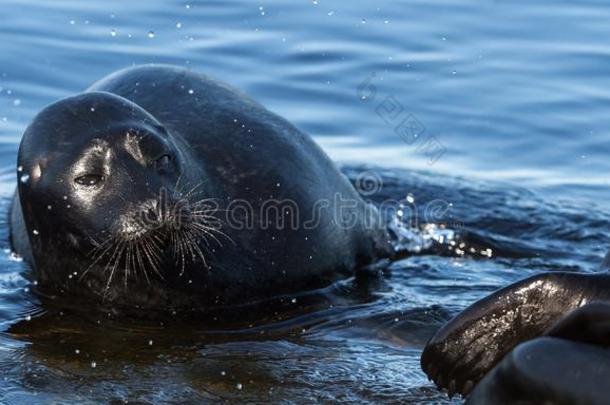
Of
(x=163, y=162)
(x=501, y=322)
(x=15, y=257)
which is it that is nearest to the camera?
(x=501, y=322)

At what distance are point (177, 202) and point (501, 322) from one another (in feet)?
7.28

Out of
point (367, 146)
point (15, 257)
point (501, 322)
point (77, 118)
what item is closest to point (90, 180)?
point (77, 118)

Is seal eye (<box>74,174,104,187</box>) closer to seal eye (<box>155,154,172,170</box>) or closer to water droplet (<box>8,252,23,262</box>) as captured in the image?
seal eye (<box>155,154,172,170</box>)

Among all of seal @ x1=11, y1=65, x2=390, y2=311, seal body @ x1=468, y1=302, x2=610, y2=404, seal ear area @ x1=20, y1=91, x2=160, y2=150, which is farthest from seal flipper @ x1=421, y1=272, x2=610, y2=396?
seal ear area @ x1=20, y1=91, x2=160, y2=150

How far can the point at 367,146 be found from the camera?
11.2 m

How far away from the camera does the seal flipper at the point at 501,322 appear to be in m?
5.78

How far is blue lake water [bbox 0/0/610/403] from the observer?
686 cm

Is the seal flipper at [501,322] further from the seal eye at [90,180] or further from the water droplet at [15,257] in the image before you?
the water droplet at [15,257]

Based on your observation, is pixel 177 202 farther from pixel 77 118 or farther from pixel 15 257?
pixel 15 257

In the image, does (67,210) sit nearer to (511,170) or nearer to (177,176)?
(177,176)

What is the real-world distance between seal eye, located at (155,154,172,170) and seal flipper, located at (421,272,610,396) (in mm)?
2223

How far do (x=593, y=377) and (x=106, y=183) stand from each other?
3.34 m

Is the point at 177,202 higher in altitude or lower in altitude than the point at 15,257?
higher

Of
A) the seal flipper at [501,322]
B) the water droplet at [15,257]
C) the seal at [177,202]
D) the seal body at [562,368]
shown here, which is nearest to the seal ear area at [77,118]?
the seal at [177,202]
